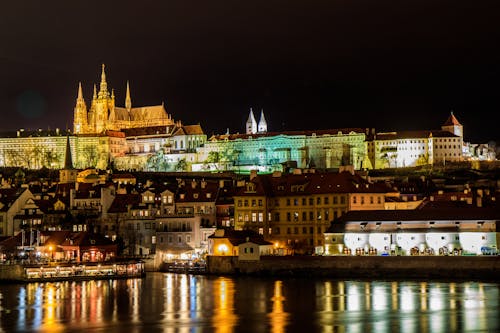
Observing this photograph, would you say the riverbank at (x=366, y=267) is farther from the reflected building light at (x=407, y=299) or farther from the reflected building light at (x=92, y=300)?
the reflected building light at (x=92, y=300)

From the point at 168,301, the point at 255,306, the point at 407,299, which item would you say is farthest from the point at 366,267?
the point at 168,301

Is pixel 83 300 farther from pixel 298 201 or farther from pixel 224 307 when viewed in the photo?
pixel 298 201

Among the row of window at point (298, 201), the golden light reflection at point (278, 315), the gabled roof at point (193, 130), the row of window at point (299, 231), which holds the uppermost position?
the gabled roof at point (193, 130)

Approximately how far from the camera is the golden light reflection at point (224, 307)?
39169mm

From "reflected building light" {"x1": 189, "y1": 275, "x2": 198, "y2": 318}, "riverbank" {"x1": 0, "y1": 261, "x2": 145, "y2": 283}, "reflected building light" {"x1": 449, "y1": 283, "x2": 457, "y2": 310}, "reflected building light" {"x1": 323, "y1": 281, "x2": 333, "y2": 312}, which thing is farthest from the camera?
"riverbank" {"x1": 0, "y1": 261, "x2": 145, "y2": 283}

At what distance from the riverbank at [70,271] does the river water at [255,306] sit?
98.5 inches

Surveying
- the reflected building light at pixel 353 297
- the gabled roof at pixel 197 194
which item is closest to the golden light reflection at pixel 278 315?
the reflected building light at pixel 353 297

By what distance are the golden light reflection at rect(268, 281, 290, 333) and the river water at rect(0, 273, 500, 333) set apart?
0.04 meters

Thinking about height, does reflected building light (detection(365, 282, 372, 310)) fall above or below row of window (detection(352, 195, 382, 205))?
below

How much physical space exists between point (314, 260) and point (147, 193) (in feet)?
66.4

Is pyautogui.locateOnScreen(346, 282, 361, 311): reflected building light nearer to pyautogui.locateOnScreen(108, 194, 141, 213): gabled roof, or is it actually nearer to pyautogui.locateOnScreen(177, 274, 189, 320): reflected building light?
pyautogui.locateOnScreen(177, 274, 189, 320): reflected building light

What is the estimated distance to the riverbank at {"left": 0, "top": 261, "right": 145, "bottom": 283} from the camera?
58.9m

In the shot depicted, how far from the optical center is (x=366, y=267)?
182 feet

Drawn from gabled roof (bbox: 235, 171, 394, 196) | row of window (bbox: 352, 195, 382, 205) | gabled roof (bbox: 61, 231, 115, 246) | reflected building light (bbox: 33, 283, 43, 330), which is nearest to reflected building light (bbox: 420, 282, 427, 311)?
row of window (bbox: 352, 195, 382, 205)
